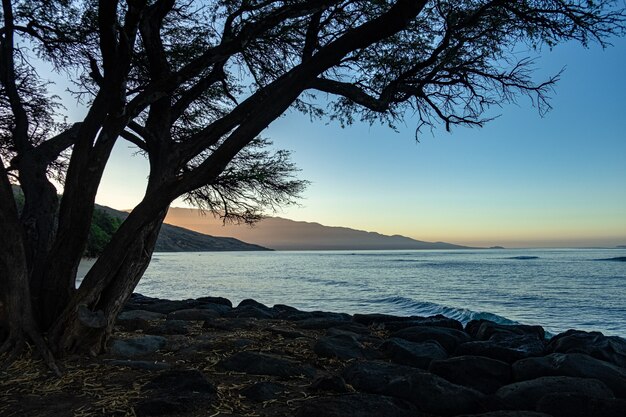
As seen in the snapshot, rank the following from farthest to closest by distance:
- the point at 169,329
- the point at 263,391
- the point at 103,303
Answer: the point at 169,329 < the point at 103,303 < the point at 263,391

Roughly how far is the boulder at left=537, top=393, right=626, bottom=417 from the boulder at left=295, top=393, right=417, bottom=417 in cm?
131

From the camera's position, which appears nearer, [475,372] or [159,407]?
[159,407]

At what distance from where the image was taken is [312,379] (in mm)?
5520

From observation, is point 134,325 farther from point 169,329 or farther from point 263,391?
point 263,391

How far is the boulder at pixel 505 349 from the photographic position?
6938mm

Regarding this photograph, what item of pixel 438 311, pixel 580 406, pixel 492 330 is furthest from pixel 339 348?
pixel 438 311

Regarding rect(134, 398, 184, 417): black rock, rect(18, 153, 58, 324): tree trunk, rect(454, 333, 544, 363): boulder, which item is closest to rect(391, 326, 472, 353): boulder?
rect(454, 333, 544, 363): boulder

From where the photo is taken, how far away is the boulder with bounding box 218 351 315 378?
564 cm

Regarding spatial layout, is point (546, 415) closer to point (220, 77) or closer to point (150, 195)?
point (150, 195)

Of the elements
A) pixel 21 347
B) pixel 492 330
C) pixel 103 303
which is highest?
pixel 103 303

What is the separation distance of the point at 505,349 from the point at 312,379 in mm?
3347

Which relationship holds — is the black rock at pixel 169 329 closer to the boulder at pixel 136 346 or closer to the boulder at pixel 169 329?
the boulder at pixel 169 329

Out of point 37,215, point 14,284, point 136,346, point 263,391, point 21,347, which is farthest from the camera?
point 37,215

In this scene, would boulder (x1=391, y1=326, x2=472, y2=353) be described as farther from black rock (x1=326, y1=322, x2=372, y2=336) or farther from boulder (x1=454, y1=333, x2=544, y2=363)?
black rock (x1=326, y1=322, x2=372, y2=336)
